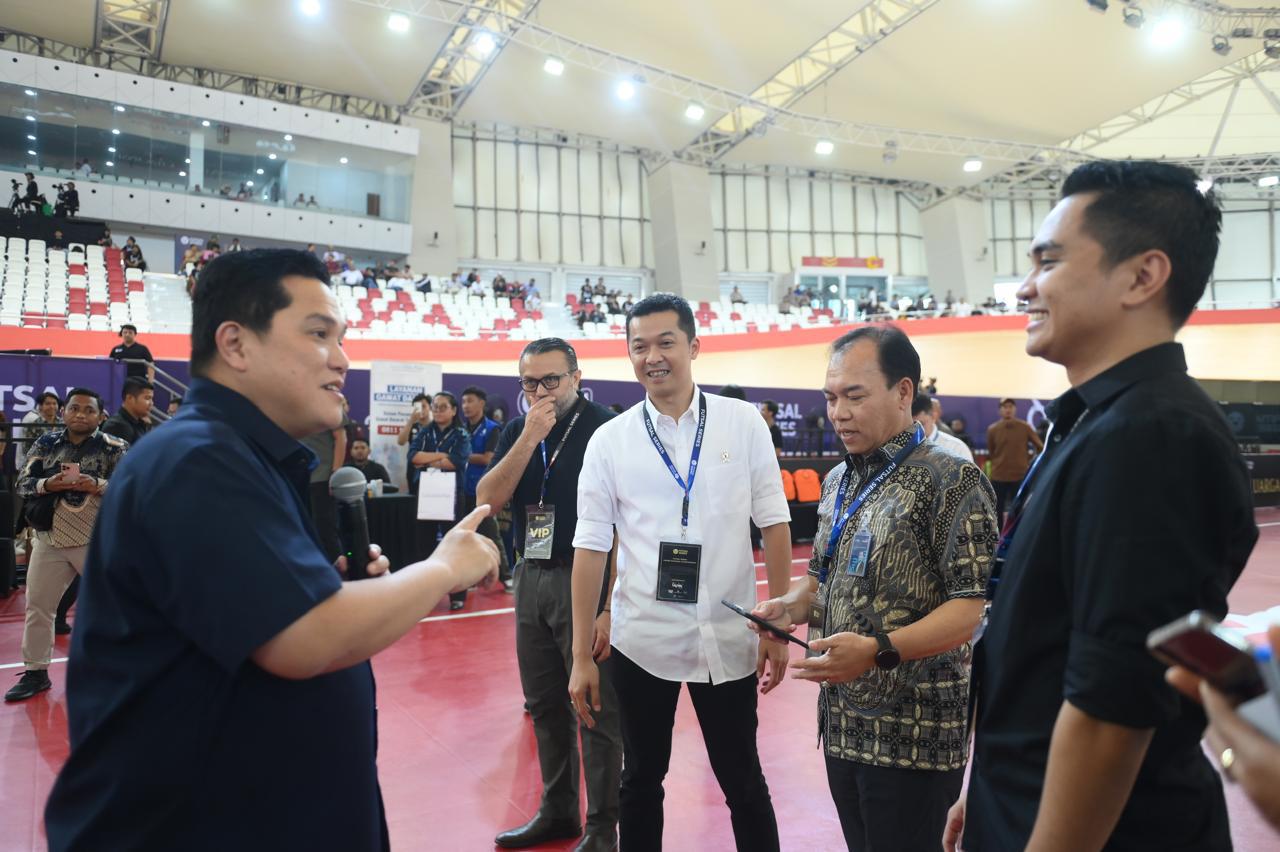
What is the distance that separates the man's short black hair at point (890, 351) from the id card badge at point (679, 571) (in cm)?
65

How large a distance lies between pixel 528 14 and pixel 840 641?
1863 centimetres

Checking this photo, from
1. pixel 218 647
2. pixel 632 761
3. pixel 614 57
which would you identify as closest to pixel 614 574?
pixel 632 761

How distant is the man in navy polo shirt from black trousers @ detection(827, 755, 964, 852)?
1005 millimetres

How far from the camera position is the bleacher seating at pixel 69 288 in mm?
13125

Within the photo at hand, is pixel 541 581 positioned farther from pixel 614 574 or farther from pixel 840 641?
pixel 840 641

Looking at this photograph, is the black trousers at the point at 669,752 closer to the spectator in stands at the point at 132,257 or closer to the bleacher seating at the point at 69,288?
the bleacher seating at the point at 69,288

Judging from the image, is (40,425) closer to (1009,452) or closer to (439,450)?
(439,450)

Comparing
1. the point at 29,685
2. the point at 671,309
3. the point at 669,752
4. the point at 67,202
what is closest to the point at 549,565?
the point at 669,752

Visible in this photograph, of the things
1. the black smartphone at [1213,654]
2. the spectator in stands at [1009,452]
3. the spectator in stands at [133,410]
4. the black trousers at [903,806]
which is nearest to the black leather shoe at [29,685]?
the spectator in stands at [133,410]

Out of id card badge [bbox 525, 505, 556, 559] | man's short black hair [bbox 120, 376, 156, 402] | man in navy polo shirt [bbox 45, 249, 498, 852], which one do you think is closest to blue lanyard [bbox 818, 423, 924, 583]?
man in navy polo shirt [bbox 45, 249, 498, 852]

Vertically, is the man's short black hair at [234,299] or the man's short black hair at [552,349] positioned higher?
the man's short black hair at [552,349]

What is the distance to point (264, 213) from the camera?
20.8 meters

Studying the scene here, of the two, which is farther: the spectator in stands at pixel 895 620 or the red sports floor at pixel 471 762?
the red sports floor at pixel 471 762

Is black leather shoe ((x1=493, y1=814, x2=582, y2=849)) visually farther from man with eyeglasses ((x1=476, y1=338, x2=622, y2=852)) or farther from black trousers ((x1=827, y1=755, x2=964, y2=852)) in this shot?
black trousers ((x1=827, y1=755, x2=964, y2=852))
